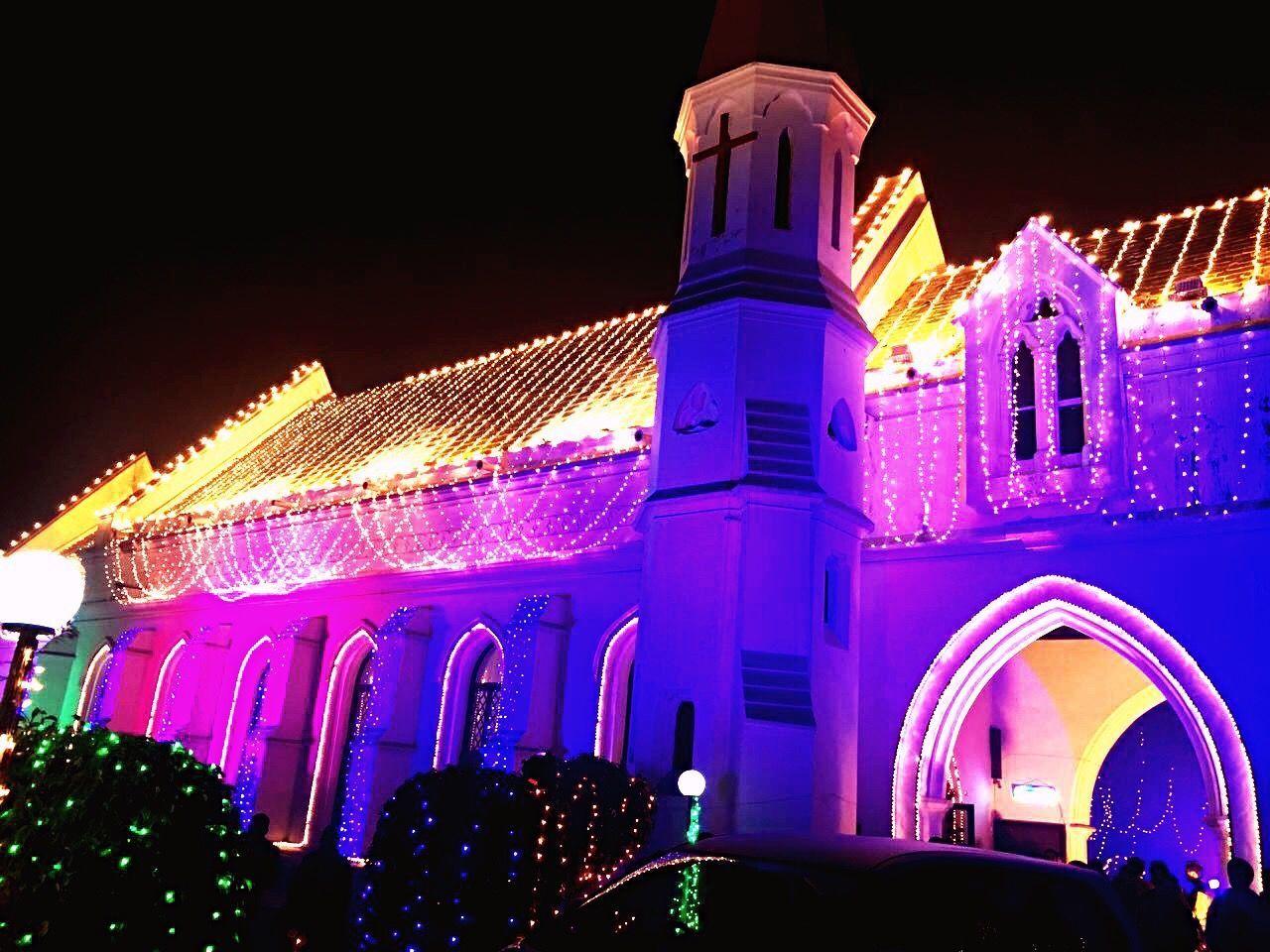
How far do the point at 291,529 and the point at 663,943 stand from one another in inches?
943

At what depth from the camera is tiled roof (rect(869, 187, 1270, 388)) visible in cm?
1644

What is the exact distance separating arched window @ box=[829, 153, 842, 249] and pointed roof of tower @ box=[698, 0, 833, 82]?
1.51 meters

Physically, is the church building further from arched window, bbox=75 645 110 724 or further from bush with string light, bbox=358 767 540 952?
arched window, bbox=75 645 110 724

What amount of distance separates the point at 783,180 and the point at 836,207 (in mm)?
1060

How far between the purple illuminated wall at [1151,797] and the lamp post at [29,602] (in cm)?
1818

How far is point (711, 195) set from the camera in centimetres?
1873

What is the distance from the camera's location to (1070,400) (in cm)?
1609

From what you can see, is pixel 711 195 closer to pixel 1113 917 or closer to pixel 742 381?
pixel 742 381

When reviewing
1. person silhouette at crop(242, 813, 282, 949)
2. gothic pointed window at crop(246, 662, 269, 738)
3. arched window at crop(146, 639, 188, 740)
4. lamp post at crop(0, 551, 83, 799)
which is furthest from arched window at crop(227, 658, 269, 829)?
lamp post at crop(0, 551, 83, 799)

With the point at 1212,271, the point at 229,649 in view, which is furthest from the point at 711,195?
the point at 229,649

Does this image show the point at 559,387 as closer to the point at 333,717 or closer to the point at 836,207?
Answer: the point at 333,717

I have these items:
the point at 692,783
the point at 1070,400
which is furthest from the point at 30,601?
the point at 1070,400

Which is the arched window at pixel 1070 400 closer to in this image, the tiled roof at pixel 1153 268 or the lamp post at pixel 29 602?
the tiled roof at pixel 1153 268

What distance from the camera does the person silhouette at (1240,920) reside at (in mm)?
9945
